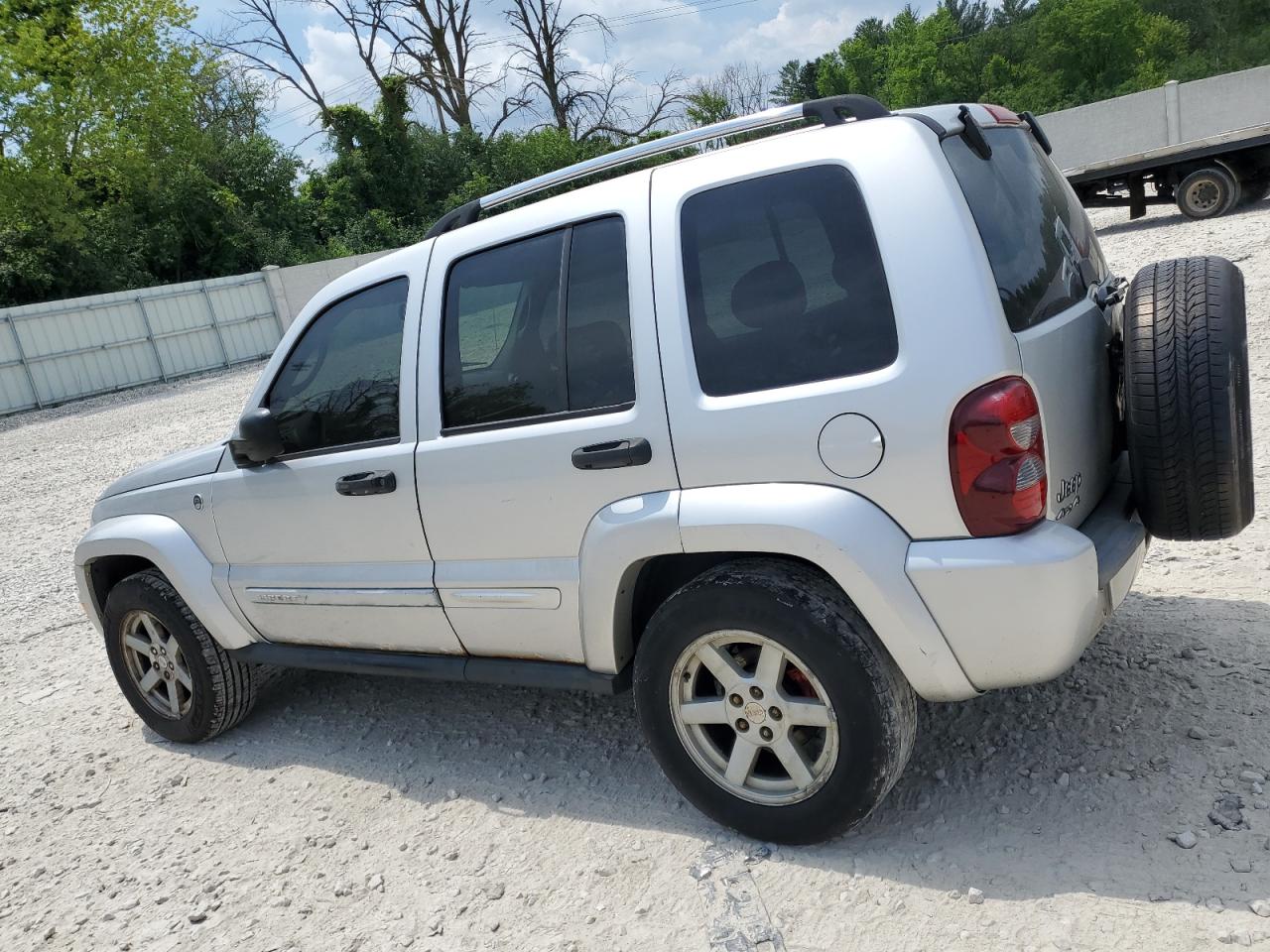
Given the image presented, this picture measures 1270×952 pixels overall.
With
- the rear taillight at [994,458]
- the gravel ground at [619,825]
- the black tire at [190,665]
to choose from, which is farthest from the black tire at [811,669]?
the black tire at [190,665]

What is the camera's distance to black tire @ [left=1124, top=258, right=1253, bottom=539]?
8.38 ft

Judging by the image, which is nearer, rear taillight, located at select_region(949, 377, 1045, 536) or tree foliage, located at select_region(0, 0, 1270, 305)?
rear taillight, located at select_region(949, 377, 1045, 536)

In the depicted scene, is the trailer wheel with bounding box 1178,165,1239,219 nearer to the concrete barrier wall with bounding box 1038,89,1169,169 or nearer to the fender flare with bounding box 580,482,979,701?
the concrete barrier wall with bounding box 1038,89,1169,169

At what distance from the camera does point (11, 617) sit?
6.71m

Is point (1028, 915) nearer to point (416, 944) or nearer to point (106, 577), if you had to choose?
point (416, 944)

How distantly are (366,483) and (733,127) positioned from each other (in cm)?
169

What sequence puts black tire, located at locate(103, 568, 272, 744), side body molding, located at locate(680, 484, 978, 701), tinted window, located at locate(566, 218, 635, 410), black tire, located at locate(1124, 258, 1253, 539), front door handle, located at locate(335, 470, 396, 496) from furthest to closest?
black tire, located at locate(103, 568, 272, 744), front door handle, located at locate(335, 470, 396, 496), tinted window, located at locate(566, 218, 635, 410), black tire, located at locate(1124, 258, 1253, 539), side body molding, located at locate(680, 484, 978, 701)

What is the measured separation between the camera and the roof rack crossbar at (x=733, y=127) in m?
2.75

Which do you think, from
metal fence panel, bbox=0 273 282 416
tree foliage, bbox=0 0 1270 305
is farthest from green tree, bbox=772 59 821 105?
metal fence panel, bbox=0 273 282 416

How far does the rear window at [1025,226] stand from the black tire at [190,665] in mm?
3438

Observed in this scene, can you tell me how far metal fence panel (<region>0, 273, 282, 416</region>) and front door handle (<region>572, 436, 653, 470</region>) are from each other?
22.1 meters

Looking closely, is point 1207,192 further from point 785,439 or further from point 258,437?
point 258,437

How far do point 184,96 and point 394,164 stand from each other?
692 centimetres

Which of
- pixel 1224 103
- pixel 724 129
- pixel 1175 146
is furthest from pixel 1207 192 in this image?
pixel 724 129
